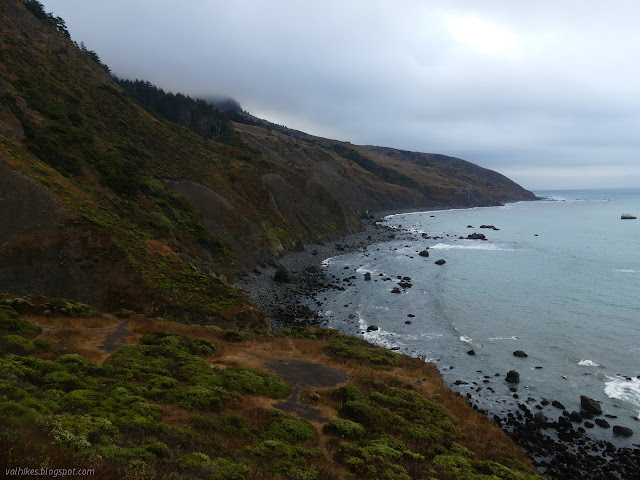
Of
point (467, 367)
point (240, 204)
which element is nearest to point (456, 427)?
point (467, 367)

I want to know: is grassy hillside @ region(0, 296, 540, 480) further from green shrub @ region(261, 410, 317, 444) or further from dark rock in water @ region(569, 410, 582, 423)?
dark rock in water @ region(569, 410, 582, 423)

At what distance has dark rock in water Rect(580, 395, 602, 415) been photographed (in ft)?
85.7

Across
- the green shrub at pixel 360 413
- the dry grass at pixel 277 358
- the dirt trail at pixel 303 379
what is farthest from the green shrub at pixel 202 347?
the green shrub at pixel 360 413

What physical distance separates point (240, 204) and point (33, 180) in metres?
36.2

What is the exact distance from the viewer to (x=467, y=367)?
107 feet

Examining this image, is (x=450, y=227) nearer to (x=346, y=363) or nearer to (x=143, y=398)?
(x=346, y=363)

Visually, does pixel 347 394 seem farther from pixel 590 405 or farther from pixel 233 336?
pixel 590 405

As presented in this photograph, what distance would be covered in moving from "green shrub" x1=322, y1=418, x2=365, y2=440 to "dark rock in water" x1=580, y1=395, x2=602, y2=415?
786 inches

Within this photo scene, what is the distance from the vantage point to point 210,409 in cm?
1612

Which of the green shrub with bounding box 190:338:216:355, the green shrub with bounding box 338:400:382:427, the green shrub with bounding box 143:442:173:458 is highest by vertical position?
the green shrub with bounding box 143:442:173:458

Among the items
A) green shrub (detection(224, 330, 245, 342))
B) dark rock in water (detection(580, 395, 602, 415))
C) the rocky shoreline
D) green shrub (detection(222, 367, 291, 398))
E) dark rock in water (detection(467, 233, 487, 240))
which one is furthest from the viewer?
dark rock in water (detection(467, 233, 487, 240))

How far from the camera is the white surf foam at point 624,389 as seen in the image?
27.8 m

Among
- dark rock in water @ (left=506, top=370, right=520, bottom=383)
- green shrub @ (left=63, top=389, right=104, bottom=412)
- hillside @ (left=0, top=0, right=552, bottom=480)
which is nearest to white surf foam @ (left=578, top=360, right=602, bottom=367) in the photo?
dark rock in water @ (left=506, top=370, right=520, bottom=383)

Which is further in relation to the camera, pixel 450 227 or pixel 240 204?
pixel 450 227
